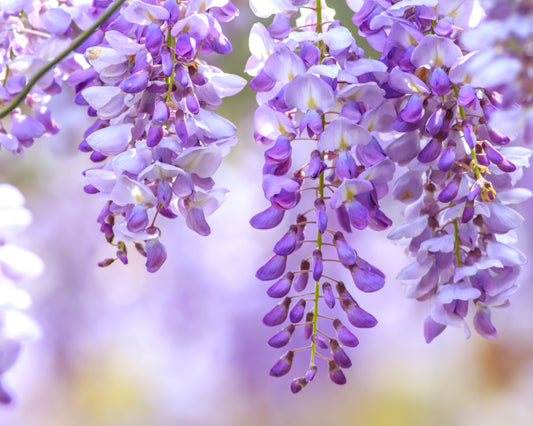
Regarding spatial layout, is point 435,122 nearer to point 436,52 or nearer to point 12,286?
point 436,52

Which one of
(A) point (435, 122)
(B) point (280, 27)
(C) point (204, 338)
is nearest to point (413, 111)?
(A) point (435, 122)

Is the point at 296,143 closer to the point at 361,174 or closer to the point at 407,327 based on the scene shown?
the point at 407,327

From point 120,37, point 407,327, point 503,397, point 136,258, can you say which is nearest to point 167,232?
point 136,258

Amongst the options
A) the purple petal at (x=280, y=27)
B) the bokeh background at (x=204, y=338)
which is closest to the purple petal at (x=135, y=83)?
the purple petal at (x=280, y=27)

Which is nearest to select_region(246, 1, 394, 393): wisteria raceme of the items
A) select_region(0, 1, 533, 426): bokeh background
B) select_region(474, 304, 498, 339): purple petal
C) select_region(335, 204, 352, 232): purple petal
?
select_region(335, 204, 352, 232): purple petal

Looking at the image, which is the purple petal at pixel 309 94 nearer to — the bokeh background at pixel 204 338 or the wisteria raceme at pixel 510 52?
the wisteria raceme at pixel 510 52

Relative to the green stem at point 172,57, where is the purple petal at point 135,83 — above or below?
below

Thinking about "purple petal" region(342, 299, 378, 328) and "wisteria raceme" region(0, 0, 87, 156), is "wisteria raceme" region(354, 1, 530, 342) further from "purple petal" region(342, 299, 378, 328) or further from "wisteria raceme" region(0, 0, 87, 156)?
"wisteria raceme" region(0, 0, 87, 156)
